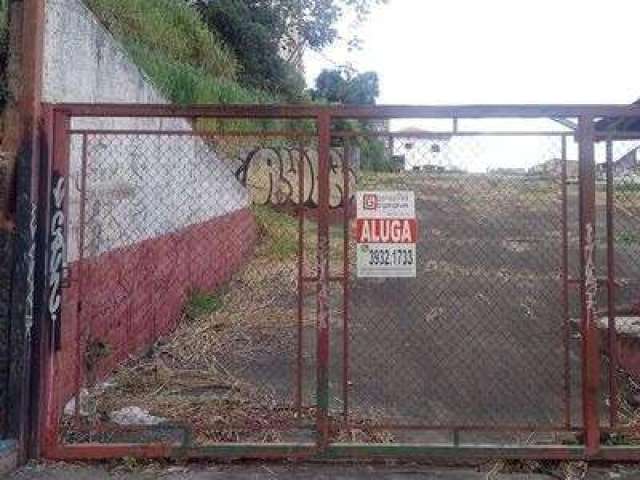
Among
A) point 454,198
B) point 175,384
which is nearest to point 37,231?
point 175,384

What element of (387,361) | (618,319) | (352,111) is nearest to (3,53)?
(352,111)

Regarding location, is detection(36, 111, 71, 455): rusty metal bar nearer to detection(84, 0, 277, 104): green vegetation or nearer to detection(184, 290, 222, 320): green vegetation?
detection(184, 290, 222, 320): green vegetation

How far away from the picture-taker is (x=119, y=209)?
22.0 feet

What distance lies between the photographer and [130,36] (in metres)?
11.8

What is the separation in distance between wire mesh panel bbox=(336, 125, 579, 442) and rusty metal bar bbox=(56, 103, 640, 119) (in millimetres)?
163

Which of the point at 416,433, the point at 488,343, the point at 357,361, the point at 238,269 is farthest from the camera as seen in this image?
the point at 238,269

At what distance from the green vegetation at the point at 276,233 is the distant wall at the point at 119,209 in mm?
4787

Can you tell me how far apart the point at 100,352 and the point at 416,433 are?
2566 mm

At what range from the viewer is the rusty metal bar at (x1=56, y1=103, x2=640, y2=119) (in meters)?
4.73

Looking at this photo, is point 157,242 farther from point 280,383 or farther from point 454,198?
point 454,198

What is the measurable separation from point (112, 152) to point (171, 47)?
9419 millimetres

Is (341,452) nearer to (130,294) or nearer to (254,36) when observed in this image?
(130,294)

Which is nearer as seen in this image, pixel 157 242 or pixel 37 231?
pixel 37 231

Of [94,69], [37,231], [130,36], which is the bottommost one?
[37,231]
